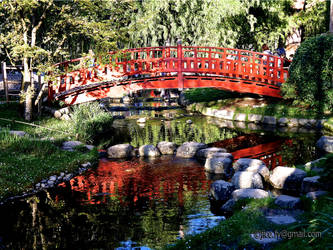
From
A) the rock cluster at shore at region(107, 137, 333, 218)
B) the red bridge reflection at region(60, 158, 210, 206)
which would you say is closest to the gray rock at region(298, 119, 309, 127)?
the rock cluster at shore at region(107, 137, 333, 218)

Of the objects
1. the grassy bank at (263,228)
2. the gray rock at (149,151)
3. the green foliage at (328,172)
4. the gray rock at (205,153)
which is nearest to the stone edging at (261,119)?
the gray rock at (205,153)

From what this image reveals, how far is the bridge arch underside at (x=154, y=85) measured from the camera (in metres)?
16.6

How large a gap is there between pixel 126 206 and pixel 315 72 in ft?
36.1

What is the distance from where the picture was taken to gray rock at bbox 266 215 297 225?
19.4 ft

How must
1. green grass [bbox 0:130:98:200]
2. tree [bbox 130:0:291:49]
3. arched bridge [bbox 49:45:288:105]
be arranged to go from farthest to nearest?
1. tree [bbox 130:0:291:49]
2. arched bridge [bbox 49:45:288:105]
3. green grass [bbox 0:130:98:200]

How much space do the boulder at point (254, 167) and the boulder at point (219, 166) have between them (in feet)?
0.72

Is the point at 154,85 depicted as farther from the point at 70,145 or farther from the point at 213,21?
the point at 213,21

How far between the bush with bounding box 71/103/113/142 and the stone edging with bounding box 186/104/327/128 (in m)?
A: 6.15

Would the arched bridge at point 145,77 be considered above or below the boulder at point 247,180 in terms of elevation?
above

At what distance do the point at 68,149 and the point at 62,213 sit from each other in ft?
13.0

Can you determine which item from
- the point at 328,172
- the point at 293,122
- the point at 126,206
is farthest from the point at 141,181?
the point at 293,122

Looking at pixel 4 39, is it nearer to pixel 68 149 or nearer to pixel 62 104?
pixel 62 104

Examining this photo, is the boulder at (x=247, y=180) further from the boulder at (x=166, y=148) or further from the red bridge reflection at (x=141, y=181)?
the boulder at (x=166, y=148)

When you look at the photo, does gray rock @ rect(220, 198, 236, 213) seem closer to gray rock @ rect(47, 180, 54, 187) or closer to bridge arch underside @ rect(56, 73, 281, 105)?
gray rock @ rect(47, 180, 54, 187)
